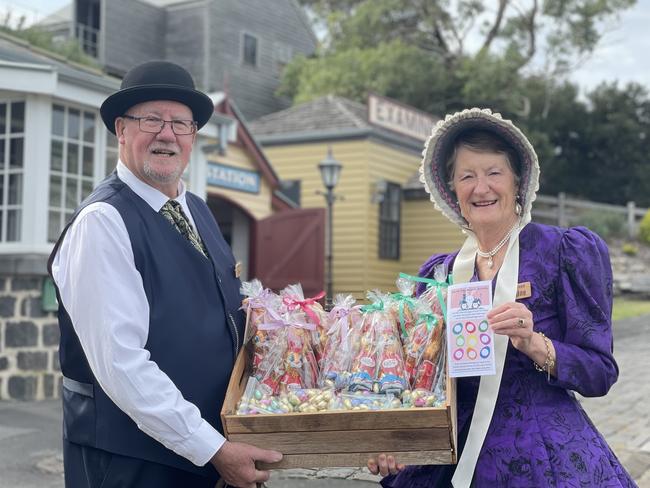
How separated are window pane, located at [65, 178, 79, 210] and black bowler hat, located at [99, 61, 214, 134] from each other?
22.0ft

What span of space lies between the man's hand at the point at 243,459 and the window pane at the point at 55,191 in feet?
23.8

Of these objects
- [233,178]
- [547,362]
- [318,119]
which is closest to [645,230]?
[318,119]

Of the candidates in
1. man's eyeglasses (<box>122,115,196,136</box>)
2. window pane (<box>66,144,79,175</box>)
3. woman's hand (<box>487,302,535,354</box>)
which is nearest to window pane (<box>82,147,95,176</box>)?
window pane (<box>66,144,79,175</box>)

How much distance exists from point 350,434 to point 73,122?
25.5ft

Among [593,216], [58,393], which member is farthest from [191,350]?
[593,216]

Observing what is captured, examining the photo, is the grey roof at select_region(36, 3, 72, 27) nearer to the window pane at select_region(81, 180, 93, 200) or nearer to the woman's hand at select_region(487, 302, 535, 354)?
the window pane at select_region(81, 180, 93, 200)

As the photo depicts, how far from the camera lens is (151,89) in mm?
2830

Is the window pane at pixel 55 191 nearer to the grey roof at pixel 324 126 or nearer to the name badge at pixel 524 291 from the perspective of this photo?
the name badge at pixel 524 291

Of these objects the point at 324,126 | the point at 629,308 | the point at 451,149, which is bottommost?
the point at 629,308

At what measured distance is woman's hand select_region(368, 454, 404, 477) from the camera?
2441 millimetres

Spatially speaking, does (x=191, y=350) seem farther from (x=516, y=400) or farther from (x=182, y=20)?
(x=182, y=20)

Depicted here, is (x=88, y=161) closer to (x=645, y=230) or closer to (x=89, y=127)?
(x=89, y=127)

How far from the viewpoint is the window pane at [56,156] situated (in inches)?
361

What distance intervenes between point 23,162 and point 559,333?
759 cm
